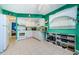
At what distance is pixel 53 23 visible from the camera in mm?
2377

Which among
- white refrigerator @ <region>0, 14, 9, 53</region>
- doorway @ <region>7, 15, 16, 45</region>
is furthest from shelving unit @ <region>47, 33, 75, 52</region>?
white refrigerator @ <region>0, 14, 9, 53</region>

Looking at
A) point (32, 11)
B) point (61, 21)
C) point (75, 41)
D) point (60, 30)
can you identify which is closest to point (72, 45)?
point (75, 41)

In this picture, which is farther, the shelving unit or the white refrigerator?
the white refrigerator

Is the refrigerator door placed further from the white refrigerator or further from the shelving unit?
the shelving unit

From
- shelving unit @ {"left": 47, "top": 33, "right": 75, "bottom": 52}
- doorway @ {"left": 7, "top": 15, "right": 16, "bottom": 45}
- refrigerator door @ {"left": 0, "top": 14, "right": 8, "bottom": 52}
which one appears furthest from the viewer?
refrigerator door @ {"left": 0, "top": 14, "right": 8, "bottom": 52}

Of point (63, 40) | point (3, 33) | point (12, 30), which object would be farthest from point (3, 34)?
point (63, 40)

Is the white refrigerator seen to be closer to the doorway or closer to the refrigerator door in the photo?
the refrigerator door

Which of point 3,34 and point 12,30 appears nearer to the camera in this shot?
point 12,30

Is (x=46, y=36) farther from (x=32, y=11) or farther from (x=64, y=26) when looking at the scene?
(x=32, y=11)

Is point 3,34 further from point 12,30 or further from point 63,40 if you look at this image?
point 63,40

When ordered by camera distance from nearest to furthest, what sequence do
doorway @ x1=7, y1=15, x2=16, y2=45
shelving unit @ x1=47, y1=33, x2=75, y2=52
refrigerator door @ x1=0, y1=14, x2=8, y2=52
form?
shelving unit @ x1=47, y1=33, x2=75, y2=52
doorway @ x1=7, y1=15, x2=16, y2=45
refrigerator door @ x1=0, y1=14, x2=8, y2=52

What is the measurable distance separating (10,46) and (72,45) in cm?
145

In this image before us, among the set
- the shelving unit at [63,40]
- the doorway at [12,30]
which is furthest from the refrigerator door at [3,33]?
the shelving unit at [63,40]
